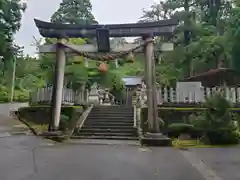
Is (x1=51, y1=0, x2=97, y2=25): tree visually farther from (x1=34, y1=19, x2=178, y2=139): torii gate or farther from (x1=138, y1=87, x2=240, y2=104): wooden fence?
(x1=34, y1=19, x2=178, y2=139): torii gate

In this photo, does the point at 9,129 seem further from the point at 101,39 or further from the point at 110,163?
the point at 110,163

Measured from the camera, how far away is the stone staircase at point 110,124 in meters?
12.6

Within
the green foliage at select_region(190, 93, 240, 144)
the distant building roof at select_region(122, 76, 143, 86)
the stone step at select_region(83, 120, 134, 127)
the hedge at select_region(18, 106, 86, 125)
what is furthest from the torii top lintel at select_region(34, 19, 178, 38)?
the distant building roof at select_region(122, 76, 143, 86)

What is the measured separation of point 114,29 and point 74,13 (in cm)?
2989

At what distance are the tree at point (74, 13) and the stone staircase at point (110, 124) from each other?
81.0 feet

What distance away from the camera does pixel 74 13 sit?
3988 centimetres

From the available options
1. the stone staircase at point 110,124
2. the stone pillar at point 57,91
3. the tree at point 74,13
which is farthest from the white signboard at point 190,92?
the tree at point 74,13

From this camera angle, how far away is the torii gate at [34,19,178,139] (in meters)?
11.4

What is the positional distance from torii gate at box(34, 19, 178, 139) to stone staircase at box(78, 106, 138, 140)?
1977 millimetres

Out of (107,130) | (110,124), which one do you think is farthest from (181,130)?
(110,124)

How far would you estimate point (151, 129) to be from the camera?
11.0 meters

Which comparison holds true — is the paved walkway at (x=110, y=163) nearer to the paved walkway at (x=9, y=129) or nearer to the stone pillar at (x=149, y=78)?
the stone pillar at (x=149, y=78)

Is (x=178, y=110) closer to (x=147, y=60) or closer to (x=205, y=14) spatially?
(x=147, y=60)

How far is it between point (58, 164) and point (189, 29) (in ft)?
67.2
